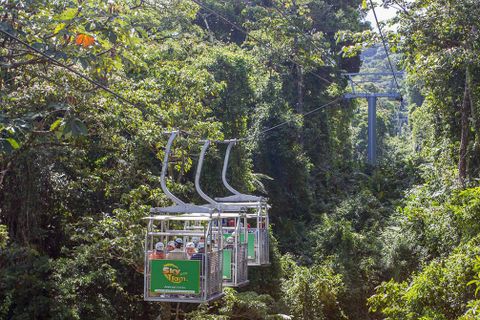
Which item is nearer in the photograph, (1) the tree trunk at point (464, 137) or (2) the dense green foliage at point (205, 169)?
(2) the dense green foliage at point (205, 169)

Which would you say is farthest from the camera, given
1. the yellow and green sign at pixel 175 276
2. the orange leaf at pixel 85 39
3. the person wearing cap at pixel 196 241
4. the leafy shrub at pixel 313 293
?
the leafy shrub at pixel 313 293

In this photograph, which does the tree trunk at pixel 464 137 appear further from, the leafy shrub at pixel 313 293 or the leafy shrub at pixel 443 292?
the leafy shrub at pixel 313 293

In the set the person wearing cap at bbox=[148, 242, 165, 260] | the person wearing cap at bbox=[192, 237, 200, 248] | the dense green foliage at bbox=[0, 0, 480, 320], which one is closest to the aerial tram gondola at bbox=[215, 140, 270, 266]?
the person wearing cap at bbox=[192, 237, 200, 248]

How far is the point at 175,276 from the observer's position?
818 cm

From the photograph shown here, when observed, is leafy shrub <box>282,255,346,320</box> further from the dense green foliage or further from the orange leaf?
the orange leaf

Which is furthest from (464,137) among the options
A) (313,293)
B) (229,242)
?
(229,242)

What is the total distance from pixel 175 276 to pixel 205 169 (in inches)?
343

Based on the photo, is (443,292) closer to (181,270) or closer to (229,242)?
(229,242)

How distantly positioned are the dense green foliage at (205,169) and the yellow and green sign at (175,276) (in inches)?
78.3

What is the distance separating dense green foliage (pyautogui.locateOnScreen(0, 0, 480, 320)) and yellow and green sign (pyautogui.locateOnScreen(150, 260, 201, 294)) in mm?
1988

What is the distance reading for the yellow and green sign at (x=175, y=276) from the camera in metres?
8.12

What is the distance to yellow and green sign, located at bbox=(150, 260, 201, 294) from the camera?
812 centimetres

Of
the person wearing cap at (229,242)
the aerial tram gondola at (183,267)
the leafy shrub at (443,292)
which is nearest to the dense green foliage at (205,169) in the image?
the leafy shrub at (443,292)

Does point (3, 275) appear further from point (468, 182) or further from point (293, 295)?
point (468, 182)
